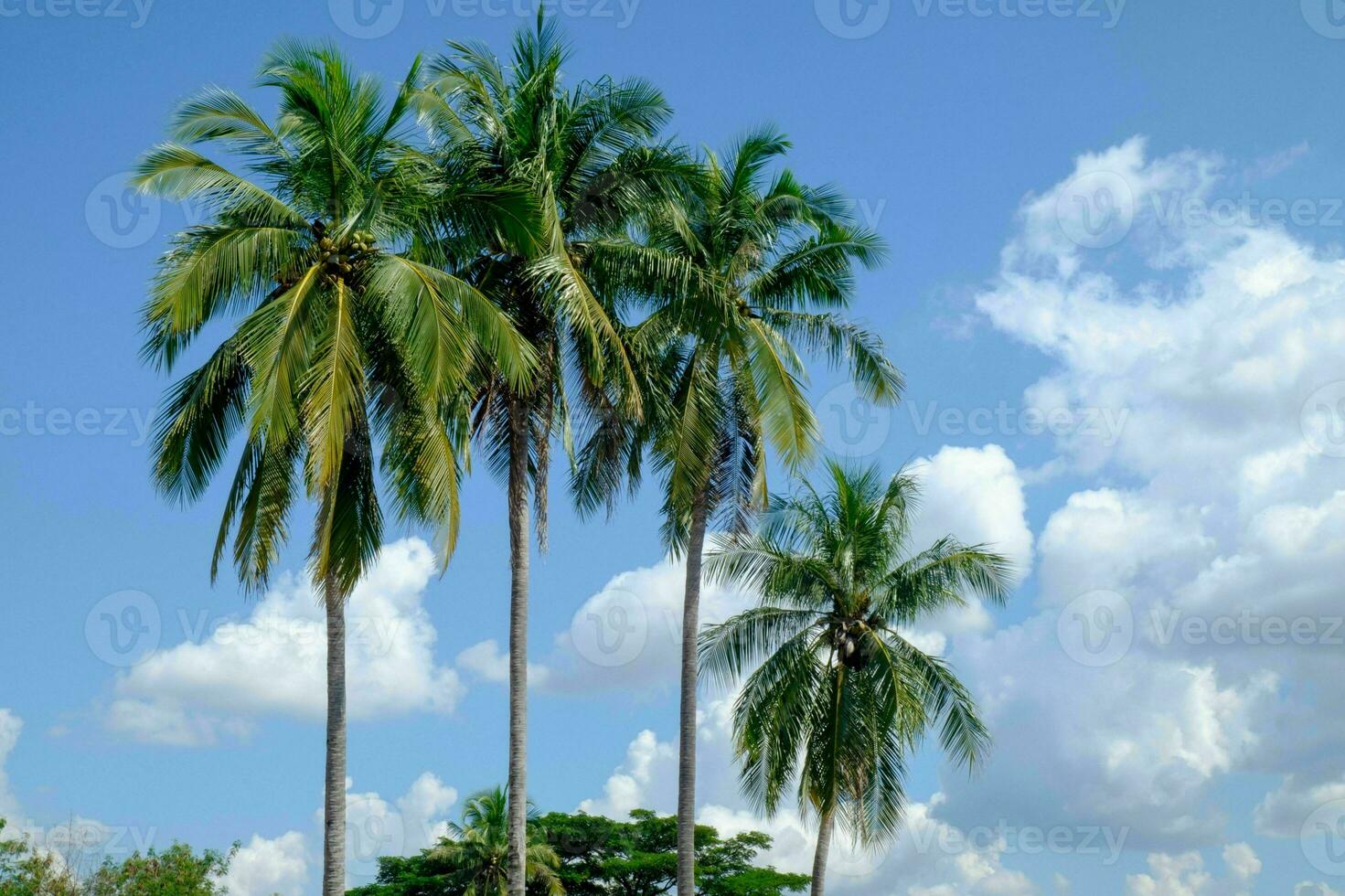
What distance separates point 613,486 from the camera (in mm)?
24250

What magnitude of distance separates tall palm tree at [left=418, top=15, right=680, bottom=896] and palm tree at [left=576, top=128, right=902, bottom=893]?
0.85 metres

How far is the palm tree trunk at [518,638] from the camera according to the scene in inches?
797

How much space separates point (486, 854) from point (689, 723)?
28.6m

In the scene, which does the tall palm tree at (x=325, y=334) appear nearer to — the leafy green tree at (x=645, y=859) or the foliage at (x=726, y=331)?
the foliage at (x=726, y=331)

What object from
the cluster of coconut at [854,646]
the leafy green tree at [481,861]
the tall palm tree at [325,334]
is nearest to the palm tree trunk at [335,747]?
the tall palm tree at [325,334]

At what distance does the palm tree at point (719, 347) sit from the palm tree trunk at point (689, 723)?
0.07ft

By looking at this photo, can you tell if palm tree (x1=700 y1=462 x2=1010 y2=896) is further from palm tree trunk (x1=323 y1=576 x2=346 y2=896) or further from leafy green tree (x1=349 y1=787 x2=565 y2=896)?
leafy green tree (x1=349 y1=787 x2=565 y2=896)

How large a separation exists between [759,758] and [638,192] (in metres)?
12.0

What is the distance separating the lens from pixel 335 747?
57.7 feet

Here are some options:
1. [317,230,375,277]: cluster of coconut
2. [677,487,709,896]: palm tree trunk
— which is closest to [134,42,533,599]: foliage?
[317,230,375,277]: cluster of coconut

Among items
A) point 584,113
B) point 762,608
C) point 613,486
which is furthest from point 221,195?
point 762,608

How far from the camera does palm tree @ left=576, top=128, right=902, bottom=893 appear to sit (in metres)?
23.0

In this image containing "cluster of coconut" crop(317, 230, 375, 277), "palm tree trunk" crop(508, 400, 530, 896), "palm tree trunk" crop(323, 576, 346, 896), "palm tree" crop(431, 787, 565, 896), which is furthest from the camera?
"palm tree" crop(431, 787, 565, 896)

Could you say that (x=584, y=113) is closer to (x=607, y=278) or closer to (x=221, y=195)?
(x=607, y=278)
